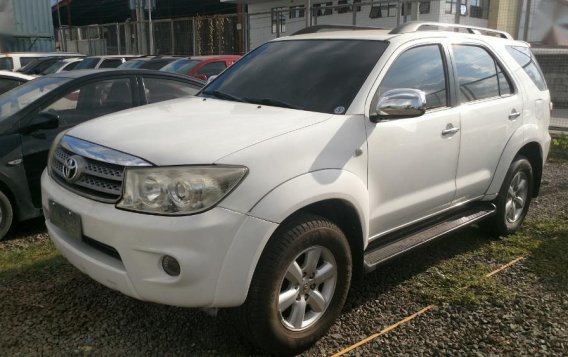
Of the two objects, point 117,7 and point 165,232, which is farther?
point 117,7

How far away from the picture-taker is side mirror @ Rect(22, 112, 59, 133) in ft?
15.2

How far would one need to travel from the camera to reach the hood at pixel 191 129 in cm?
264

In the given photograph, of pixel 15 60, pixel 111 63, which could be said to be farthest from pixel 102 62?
pixel 15 60

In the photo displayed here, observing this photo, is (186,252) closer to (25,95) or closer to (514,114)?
(514,114)

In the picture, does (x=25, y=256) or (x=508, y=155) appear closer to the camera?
(x=25, y=256)

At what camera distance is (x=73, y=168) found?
2902 mm

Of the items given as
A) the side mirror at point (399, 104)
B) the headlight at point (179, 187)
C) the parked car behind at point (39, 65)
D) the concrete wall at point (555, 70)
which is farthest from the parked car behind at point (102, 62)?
the headlight at point (179, 187)

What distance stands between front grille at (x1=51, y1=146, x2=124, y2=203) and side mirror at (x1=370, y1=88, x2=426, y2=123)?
1533 millimetres

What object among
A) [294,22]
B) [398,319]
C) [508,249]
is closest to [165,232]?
[398,319]

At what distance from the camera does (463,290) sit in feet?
12.5

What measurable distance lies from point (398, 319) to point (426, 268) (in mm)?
927

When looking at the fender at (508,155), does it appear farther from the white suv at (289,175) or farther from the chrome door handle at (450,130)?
the chrome door handle at (450,130)

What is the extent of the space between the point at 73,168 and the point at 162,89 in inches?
116

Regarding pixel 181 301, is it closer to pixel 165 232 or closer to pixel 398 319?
pixel 165 232
